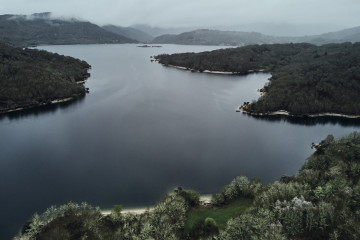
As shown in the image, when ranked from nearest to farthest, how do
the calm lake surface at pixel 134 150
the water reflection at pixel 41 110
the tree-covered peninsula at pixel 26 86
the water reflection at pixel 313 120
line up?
the calm lake surface at pixel 134 150 < the water reflection at pixel 41 110 < the water reflection at pixel 313 120 < the tree-covered peninsula at pixel 26 86

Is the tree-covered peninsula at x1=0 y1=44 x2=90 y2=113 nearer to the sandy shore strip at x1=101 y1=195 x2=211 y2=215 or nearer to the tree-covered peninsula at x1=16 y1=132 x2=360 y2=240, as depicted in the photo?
the sandy shore strip at x1=101 y1=195 x2=211 y2=215

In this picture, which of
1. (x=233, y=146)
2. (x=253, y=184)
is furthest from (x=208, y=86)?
(x=253, y=184)

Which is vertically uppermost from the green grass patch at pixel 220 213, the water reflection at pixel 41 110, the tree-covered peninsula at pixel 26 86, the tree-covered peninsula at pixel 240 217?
the tree-covered peninsula at pixel 26 86

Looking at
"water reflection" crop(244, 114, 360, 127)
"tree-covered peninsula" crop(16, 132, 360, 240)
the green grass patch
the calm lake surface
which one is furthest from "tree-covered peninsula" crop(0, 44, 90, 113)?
the green grass patch

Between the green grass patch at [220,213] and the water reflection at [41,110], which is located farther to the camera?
the water reflection at [41,110]

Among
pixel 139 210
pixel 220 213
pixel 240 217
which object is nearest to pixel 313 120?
pixel 220 213

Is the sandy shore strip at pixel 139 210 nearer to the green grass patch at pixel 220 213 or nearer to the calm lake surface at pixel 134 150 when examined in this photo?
the calm lake surface at pixel 134 150

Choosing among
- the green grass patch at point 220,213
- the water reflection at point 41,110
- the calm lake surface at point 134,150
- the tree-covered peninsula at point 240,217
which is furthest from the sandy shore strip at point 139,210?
the water reflection at point 41,110
